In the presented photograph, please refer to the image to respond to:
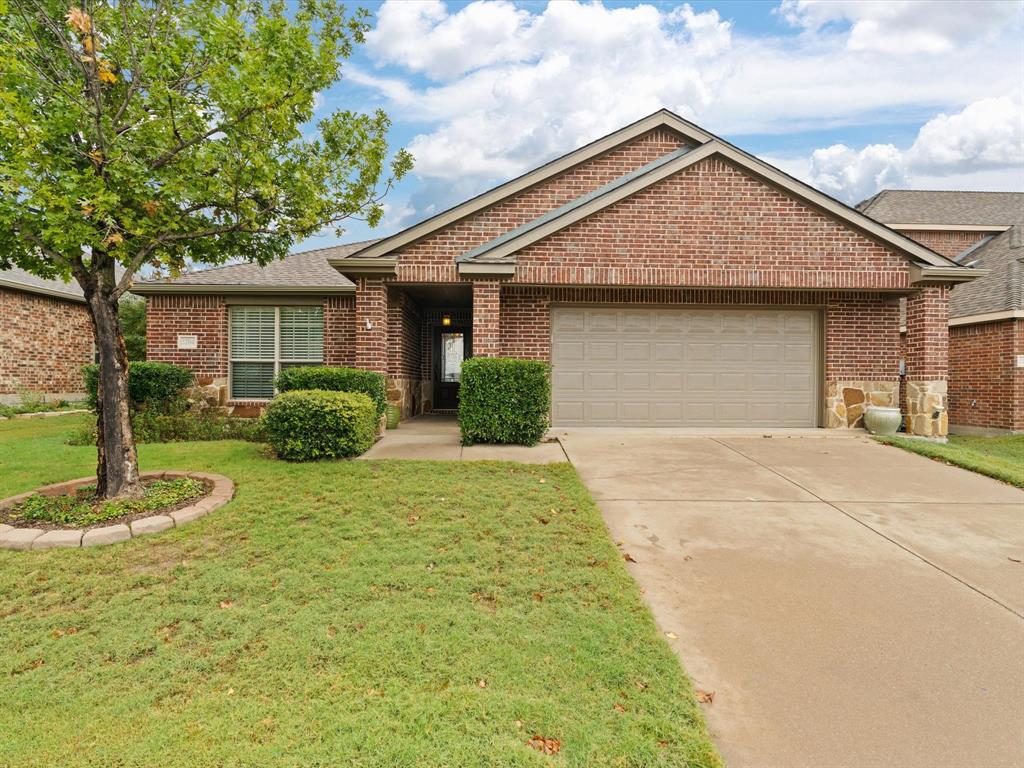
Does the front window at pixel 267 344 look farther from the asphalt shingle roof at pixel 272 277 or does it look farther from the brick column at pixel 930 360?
the brick column at pixel 930 360

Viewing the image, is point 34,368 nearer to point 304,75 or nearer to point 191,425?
point 191,425

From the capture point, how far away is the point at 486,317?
953 cm

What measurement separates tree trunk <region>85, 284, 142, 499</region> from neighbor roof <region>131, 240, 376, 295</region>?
5520mm

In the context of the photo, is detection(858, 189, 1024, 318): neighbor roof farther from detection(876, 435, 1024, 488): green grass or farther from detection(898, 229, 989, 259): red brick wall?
detection(876, 435, 1024, 488): green grass

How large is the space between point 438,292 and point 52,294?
44.3 ft

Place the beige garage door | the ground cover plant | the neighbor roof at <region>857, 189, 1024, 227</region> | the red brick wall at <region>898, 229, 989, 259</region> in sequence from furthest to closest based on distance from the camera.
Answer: the neighbor roof at <region>857, 189, 1024, 227</region>, the red brick wall at <region>898, 229, 989, 259</region>, the beige garage door, the ground cover plant

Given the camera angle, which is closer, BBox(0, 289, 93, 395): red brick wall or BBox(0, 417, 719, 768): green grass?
BBox(0, 417, 719, 768): green grass

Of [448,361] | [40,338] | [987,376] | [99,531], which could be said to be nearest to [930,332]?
[987,376]

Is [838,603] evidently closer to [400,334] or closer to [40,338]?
[400,334]

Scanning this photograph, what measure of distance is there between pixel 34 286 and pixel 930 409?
909 inches

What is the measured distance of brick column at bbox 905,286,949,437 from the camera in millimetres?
9789

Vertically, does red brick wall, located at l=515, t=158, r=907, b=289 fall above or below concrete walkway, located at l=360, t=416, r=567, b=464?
above

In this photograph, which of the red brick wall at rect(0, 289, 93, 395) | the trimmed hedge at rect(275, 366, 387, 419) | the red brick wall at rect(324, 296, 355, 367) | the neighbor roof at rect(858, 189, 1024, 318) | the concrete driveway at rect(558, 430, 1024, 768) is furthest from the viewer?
the red brick wall at rect(0, 289, 93, 395)

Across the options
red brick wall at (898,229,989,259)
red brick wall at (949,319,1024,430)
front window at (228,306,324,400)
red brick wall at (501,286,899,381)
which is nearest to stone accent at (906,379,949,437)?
red brick wall at (501,286,899,381)
